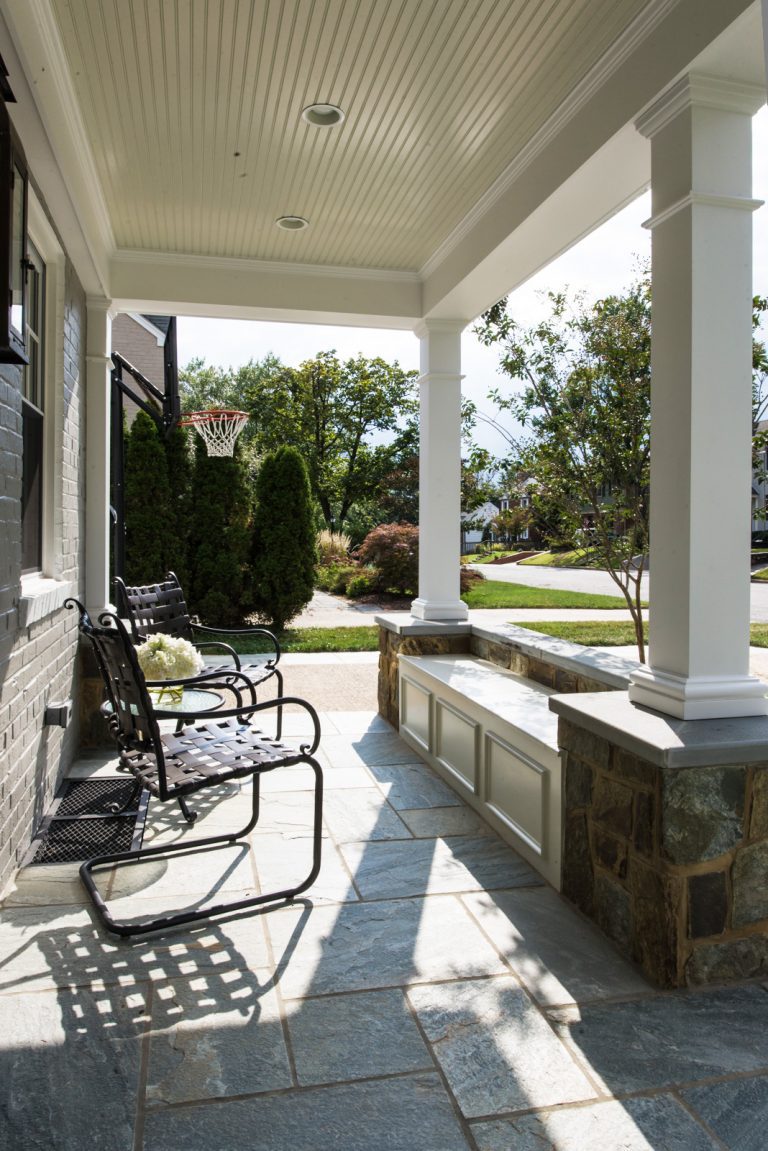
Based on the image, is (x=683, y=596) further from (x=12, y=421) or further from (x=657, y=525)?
(x=12, y=421)

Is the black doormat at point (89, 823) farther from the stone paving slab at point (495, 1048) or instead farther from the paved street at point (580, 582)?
the paved street at point (580, 582)

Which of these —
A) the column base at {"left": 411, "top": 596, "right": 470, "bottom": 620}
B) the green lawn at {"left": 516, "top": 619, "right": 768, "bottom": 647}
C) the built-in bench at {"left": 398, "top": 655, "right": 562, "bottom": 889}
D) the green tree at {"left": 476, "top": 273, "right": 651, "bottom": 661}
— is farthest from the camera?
the green lawn at {"left": 516, "top": 619, "right": 768, "bottom": 647}

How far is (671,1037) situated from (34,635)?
250 cm

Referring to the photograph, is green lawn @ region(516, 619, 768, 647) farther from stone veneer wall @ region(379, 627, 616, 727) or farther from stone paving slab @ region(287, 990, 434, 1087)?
stone paving slab @ region(287, 990, 434, 1087)

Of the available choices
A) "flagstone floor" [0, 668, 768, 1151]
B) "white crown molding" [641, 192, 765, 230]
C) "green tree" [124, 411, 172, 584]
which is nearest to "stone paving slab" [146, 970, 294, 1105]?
"flagstone floor" [0, 668, 768, 1151]

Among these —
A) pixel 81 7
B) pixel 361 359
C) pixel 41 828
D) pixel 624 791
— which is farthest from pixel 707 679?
pixel 361 359

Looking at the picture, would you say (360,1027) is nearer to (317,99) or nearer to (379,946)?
(379,946)

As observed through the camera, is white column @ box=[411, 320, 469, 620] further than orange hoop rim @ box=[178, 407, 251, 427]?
No

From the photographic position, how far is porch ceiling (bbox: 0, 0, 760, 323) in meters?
2.59

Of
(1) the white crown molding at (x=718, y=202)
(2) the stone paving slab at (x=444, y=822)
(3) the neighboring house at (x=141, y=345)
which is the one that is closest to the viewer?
(1) the white crown molding at (x=718, y=202)

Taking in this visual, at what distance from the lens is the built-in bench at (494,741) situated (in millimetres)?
2857

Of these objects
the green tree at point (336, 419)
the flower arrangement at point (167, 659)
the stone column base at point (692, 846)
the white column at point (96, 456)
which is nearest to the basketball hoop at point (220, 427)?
the white column at point (96, 456)

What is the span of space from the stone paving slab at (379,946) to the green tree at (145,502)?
21.3 feet

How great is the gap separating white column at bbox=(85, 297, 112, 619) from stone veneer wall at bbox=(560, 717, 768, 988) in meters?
3.39
